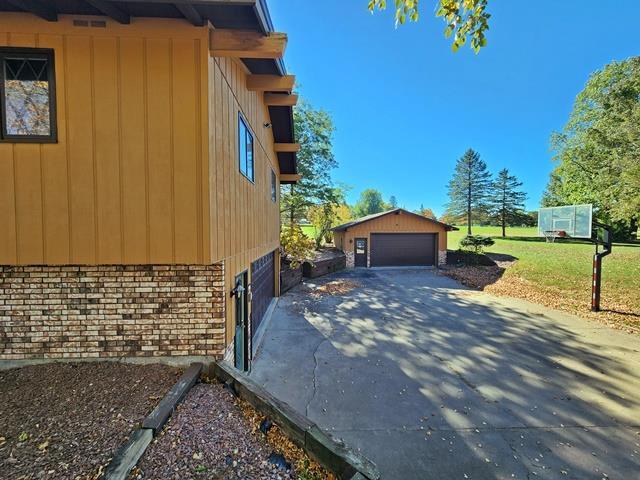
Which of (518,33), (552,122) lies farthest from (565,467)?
(552,122)

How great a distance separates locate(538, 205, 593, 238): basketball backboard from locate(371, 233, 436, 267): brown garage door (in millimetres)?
9193

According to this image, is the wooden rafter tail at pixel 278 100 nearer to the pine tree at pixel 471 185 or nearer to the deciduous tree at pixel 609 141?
the deciduous tree at pixel 609 141

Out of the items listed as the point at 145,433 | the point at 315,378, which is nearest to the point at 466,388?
the point at 315,378

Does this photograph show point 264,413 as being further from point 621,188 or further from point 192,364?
point 621,188

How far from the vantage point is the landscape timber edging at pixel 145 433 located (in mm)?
2041

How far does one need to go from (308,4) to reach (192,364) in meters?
9.84

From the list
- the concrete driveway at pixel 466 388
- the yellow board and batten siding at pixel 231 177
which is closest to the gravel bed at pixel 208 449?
the yellow board and batten siding at pixel 231 177

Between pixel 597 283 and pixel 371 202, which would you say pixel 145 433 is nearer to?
pixel 597 283

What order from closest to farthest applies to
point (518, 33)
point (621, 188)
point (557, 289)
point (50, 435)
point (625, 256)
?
point (50, 435) → point (518, 33) → point (557, 289) → point (621, 188) → point (625, 256)

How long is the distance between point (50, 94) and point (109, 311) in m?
2.72

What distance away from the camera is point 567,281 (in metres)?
12.4

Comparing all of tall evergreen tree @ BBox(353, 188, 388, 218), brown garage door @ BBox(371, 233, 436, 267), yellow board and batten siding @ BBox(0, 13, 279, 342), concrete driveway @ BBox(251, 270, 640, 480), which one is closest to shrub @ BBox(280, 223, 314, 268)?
concrete driveway @ BBox(251, 270, 640, 480)

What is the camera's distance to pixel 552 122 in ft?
84.6

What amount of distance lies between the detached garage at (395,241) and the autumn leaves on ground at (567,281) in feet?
10.3
